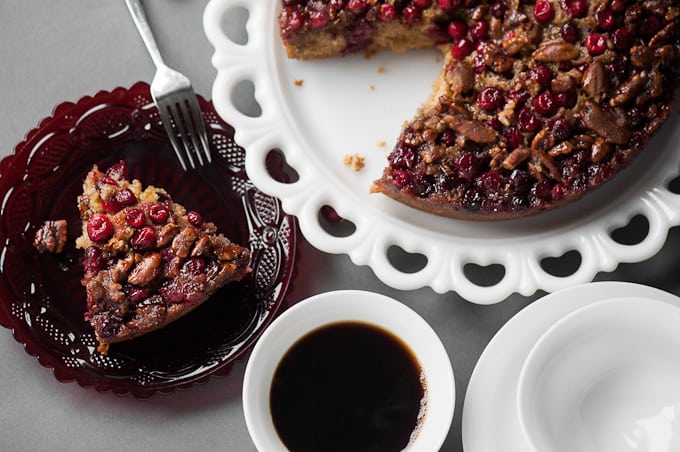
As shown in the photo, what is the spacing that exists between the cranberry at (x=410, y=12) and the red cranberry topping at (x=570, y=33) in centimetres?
57

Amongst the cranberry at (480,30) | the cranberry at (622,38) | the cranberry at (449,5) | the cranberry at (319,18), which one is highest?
the cranberry at (319,18)

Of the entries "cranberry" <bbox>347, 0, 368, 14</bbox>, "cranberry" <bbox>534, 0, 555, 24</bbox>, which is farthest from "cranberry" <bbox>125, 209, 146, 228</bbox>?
"cranberry" <bbox>534, 0, 555, 24</bbox>

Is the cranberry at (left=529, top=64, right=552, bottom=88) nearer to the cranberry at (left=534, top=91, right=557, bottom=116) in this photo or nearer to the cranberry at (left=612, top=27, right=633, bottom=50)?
the cranberry at (left=534, top=91, right=557, bottom=116)

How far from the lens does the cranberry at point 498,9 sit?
353cm

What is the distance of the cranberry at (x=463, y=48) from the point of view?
3.58 metres

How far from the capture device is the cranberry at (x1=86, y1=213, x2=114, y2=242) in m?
3.58

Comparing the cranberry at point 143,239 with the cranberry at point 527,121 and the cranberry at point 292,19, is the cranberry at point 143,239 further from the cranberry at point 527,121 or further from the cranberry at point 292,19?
the cranberry at point 527,121

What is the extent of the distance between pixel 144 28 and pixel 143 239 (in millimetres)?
972

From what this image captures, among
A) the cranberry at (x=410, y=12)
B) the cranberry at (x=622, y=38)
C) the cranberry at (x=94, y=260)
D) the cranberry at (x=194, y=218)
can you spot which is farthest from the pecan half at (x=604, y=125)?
the cranberry at (x=94, y=260)

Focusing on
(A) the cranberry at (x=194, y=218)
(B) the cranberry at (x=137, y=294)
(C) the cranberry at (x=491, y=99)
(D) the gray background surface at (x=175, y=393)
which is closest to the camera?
(C) the cranberry at (x=491, y=99)

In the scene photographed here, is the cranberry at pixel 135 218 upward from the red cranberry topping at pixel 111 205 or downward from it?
downward

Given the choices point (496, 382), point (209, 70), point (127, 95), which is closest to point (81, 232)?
point (127, 95)

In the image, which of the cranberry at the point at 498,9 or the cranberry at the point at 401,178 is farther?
the cranberry at the point at 498,9

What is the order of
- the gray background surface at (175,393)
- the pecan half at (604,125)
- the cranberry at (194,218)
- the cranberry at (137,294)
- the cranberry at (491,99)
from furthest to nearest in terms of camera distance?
the gray background surface at (175,393), the cranberry at (194,218), the cranberry at (137,294), the cranberry at (491,99), the pecan half at (604,125)
